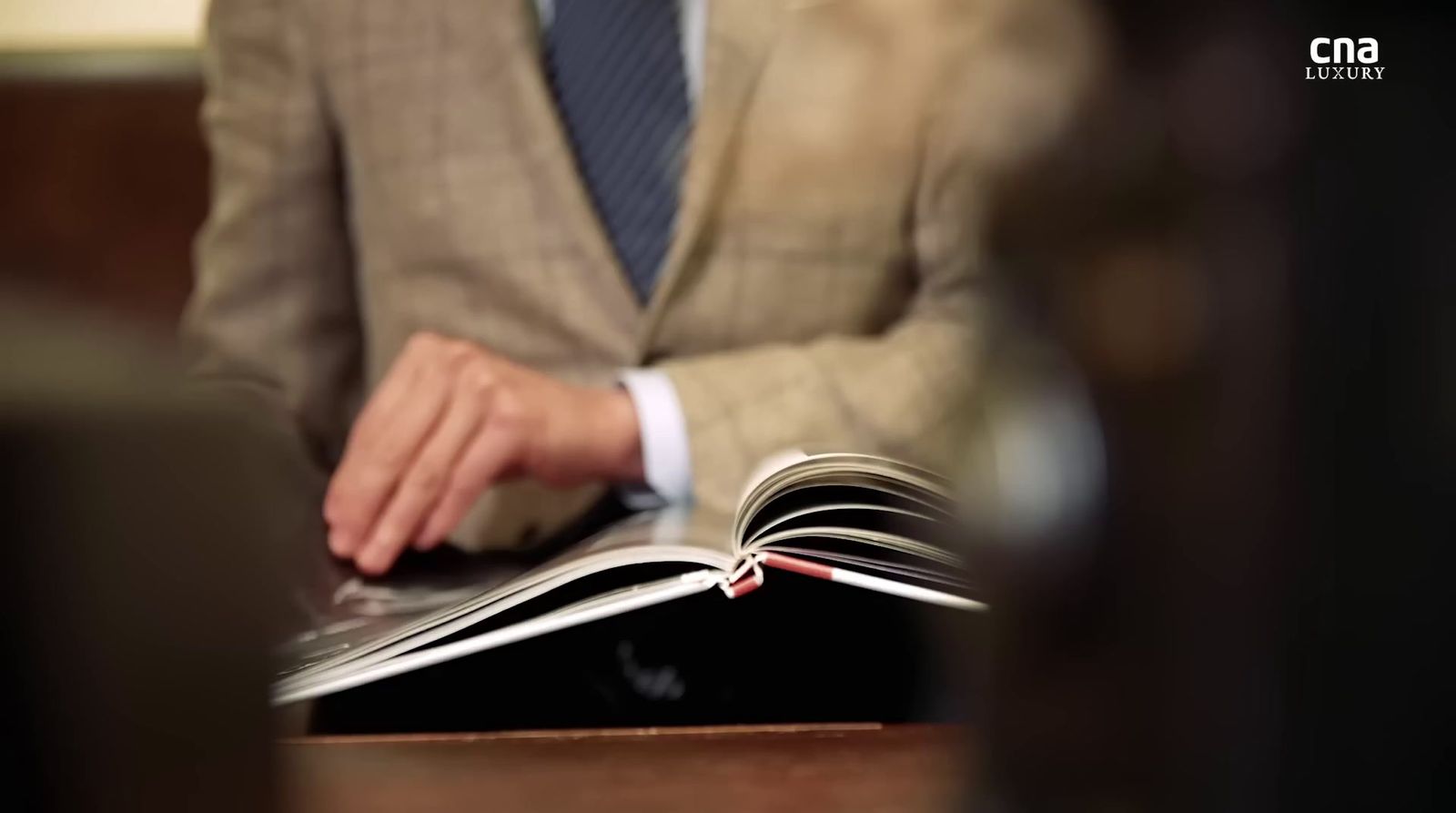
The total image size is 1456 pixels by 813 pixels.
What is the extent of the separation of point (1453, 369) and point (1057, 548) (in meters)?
0.04

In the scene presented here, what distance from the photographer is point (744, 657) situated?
0.33 m

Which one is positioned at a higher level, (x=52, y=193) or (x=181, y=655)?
(x=52, y=193)

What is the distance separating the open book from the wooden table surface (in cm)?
3

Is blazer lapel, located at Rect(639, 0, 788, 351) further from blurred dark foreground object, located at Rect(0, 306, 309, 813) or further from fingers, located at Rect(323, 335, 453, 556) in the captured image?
blurred dark foreground object, located at Rect(0, 306, 309, 813)

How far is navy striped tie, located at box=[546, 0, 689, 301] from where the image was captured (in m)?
0.57

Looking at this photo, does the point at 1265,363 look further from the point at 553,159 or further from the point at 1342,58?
the point at 553,159

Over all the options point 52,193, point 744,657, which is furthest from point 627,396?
point 52,193

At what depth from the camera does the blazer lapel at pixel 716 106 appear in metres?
0.55

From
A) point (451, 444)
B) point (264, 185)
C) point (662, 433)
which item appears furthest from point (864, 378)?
point (264, 185)

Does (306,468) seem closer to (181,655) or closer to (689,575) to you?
(689,575)

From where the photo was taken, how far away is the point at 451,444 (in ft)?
1.53

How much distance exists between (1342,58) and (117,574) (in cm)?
13

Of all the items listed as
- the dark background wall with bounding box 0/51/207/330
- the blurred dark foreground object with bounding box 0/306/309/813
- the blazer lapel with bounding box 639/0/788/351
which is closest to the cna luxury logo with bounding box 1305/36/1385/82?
the blurred dark foreground object with bounding box 0/306/309/813

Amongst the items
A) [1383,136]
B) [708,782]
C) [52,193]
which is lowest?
[708,782]
